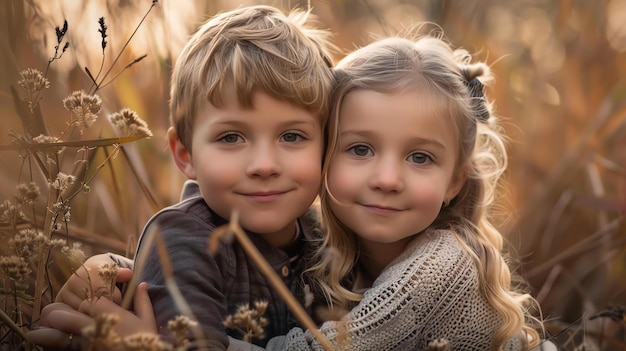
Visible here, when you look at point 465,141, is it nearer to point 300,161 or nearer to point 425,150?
point 425,150

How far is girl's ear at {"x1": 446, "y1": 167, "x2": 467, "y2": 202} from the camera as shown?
2570mm

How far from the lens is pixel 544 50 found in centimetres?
401

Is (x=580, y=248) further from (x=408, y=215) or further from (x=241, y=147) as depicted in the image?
(x=241, y=147)

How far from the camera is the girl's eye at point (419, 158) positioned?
2371mm

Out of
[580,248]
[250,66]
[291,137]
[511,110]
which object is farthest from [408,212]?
[511,110]

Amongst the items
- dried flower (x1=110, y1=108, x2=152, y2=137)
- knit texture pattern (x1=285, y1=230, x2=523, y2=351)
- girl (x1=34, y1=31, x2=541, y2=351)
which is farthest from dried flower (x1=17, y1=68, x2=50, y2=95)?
knit texture pattern (x1=285, y1=230, x2=523, y2=351)

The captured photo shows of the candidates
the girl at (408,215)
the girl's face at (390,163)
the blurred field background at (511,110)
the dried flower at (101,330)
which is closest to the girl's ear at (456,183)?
the girl at (408,215)

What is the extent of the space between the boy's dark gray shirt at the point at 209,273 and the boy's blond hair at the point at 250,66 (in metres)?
0.27

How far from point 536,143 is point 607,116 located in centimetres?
39

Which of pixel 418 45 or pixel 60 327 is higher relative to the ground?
pixel 418 45

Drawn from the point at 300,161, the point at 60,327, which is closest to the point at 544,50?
the point at 300,161

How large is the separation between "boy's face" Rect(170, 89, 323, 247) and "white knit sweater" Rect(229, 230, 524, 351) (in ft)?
1.13

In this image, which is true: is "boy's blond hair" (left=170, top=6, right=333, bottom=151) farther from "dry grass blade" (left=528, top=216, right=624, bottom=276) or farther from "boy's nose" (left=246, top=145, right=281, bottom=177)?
"dry grass blade" (left=528, top=216, right=624, bottom=276)

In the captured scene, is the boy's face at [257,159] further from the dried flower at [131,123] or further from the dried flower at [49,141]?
the dried flower at [49,141]
